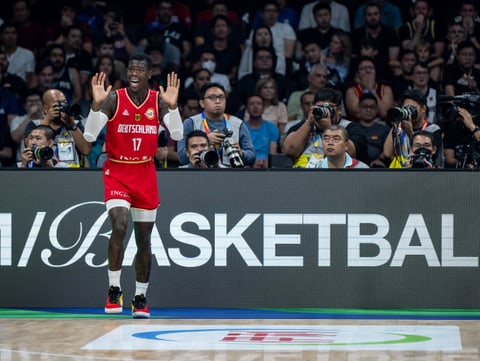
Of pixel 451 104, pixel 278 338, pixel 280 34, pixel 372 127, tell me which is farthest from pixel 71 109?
pixel 280 34

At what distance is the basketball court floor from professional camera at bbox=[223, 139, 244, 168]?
1445 mm

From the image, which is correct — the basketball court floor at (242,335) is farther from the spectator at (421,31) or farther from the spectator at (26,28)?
the spectator at (26,28)

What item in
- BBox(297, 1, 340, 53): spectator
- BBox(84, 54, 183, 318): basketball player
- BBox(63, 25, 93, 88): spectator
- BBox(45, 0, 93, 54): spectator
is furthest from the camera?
BBox(45, 0, 93, 54): spectator

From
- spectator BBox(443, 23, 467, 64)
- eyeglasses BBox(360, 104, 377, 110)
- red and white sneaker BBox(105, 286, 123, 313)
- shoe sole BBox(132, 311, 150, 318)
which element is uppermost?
spectator BBox(443, 23, 467, 64)

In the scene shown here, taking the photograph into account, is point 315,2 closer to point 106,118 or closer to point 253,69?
point 253,69

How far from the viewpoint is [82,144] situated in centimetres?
1010

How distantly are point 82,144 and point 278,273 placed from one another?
8.23 ft

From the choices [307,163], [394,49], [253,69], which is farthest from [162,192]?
[394,49]

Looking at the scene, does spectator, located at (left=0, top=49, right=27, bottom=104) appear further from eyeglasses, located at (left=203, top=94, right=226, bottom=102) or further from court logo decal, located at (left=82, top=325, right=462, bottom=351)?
court logo decal, located at (left=82, top=325, right=462, bottom=351)

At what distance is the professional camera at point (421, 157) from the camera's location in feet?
30.8

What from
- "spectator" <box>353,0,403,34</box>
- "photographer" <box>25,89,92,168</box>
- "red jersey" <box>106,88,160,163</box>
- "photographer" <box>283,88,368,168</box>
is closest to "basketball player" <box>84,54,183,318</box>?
"red jersey" <box>106,88,160,163</box>

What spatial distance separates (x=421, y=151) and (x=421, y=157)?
7cm

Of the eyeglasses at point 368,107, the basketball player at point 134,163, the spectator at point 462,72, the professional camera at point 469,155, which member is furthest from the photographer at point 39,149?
the spectator at point 462,72

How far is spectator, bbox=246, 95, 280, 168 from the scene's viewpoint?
11953 mm
